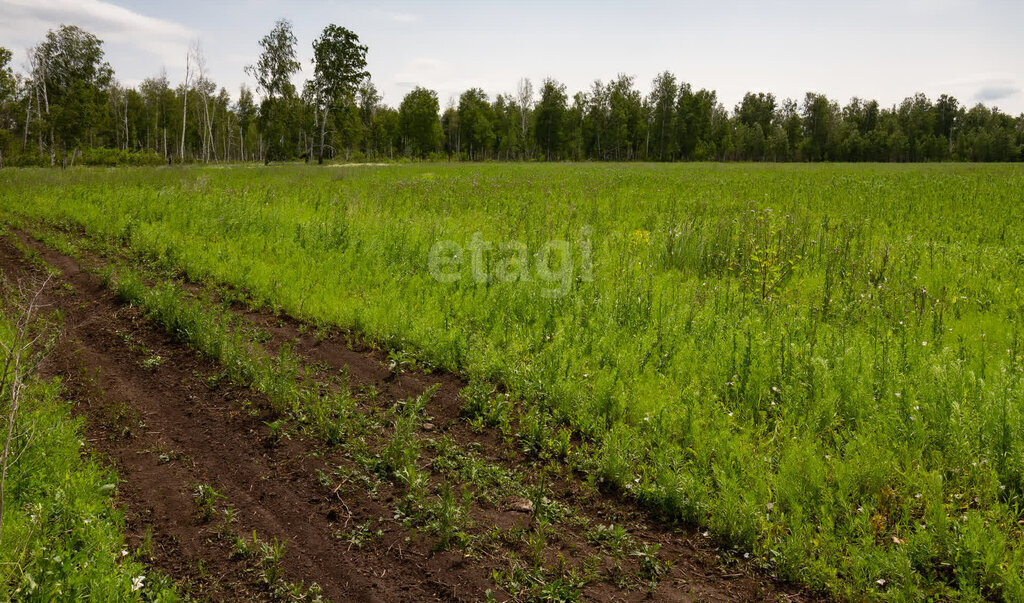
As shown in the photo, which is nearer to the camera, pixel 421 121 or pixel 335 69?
pixel 335 69

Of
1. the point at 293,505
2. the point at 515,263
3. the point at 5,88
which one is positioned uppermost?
the point at 5,88

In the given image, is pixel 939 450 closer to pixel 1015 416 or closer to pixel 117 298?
pixel 1015 416

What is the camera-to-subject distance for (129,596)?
2949 millimetres

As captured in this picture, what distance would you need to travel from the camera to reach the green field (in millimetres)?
3762

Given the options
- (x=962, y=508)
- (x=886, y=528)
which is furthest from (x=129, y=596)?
(x=962, y=508)

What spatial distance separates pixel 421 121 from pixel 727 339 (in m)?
68.3

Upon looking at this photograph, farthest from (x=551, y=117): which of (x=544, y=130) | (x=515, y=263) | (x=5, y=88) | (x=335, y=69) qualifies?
(x=515, y=263)

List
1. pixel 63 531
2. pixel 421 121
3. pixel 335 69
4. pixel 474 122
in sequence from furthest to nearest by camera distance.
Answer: pixel 474 122 < pixel 421 121 < pixel 335 69 < pixel 63 531

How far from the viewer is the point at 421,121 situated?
6919 cm

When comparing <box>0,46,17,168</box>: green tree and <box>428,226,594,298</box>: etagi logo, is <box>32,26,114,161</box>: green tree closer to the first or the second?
<box>0,46,17,168</box>: green tree

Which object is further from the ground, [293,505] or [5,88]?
[5,88]


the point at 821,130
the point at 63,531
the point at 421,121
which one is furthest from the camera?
the point at 821,130

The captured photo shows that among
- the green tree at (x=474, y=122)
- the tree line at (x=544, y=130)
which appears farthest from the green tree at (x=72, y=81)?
the green tree at (x=474, y=122)

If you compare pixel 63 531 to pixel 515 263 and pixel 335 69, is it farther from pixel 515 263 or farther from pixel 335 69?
pixel 335 69
